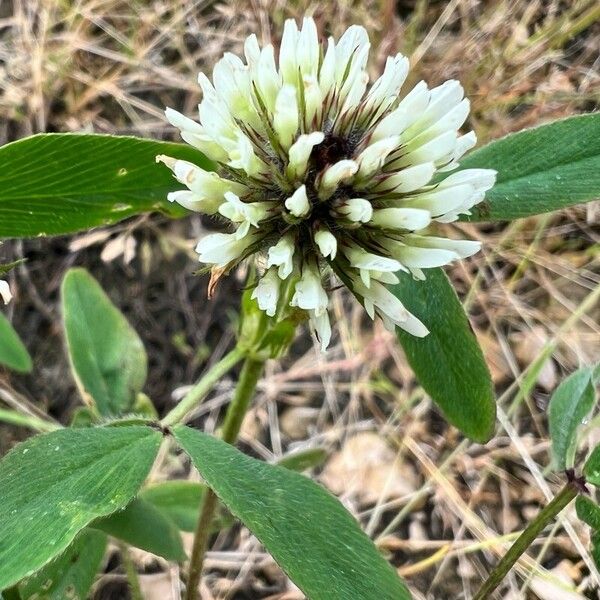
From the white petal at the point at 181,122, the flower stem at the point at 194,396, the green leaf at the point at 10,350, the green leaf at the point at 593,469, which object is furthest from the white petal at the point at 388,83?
the green leaf at the point at 10,350

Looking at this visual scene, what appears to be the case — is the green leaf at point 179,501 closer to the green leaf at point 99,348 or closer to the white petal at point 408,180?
the green leaf at point 99,348

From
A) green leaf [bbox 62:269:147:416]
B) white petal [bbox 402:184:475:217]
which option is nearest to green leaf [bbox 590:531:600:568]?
white petal [bbox 402:184:475:217]

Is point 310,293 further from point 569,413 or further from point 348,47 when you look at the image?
point 569,413

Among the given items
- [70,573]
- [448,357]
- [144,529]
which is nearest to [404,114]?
[448,357]

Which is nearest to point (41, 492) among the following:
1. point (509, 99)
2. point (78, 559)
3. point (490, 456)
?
point (78, 559)

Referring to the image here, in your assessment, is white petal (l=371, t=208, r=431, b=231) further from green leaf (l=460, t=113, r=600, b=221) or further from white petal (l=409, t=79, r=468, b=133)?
green leaf (l=460, t=113, r=600, b=221)
